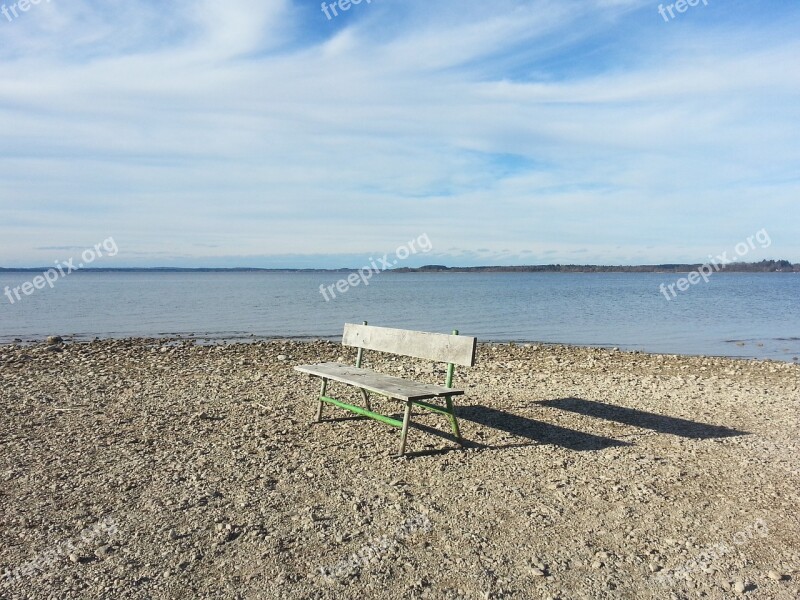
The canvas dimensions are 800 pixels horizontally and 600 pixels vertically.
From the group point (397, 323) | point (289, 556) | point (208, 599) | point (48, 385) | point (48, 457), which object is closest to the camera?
point (208, 599)

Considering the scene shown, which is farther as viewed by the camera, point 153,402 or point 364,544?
point 153,402

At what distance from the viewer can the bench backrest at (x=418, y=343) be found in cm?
649

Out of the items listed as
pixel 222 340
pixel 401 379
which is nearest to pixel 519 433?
pixel 401 379

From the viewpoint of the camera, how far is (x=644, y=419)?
26.2 ft

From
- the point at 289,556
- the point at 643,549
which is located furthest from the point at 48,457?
the point at 643,549

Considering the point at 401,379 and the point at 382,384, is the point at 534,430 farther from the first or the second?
Result: the point at 382,384

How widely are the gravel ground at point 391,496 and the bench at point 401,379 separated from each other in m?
0.33

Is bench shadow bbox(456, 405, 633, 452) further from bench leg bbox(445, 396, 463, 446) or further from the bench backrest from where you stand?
the bench backrest

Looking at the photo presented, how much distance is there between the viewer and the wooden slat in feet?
19.9

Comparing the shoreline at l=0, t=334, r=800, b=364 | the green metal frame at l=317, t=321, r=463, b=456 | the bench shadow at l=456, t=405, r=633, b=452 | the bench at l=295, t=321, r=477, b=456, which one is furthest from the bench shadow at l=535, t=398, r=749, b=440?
the shoreline at l=0, t=334, r=800, b=364

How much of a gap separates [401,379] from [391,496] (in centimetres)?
208

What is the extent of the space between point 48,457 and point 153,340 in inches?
569

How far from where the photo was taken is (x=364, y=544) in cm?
416

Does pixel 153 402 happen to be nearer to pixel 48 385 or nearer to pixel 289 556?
pixel 48 385
